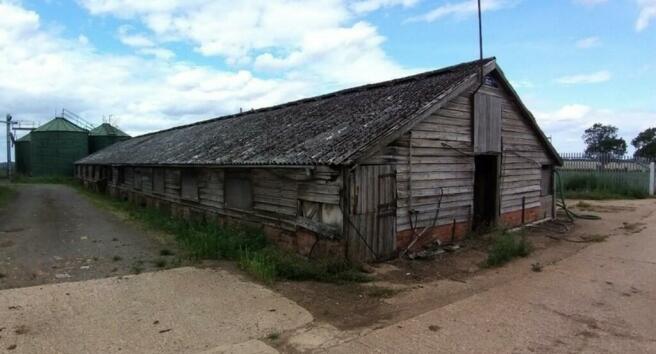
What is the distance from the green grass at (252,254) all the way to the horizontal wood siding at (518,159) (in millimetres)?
6646

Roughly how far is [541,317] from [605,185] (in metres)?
24.0

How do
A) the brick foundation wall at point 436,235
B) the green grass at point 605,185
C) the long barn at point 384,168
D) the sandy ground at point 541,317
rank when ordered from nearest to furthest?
the sandy ground at point 541,317, the long barn at point 384,168, the brick foundation wall at point 436,235, the green grass at point 605,185

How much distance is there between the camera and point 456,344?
18.0 ft

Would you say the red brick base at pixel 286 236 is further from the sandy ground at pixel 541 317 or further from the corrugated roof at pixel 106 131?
the corrugated roof at pixel 106 131

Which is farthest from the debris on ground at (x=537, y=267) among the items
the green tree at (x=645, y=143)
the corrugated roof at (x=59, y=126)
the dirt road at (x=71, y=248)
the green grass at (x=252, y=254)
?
the green tree at (x=645, y=143)

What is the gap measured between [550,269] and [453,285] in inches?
94.5

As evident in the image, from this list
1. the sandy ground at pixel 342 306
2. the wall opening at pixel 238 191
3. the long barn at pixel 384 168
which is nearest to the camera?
the sandy ground at pixel 342 306

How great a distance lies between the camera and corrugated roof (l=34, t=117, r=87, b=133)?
157ft

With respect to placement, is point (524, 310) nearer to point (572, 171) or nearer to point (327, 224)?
point (327, 224)

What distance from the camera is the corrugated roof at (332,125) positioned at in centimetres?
1000

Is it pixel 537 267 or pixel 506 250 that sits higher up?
pixel 506 250

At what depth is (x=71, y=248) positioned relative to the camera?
1163 cm

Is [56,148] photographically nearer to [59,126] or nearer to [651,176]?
[59,126]

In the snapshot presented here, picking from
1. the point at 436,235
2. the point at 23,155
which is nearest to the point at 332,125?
the point at 436,235
